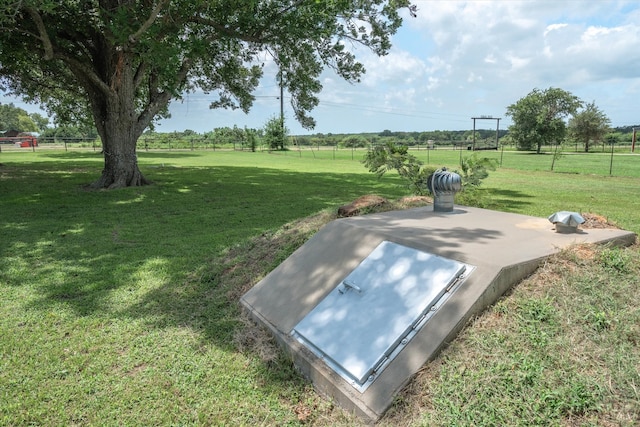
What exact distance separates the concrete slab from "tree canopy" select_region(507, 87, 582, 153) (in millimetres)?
52614

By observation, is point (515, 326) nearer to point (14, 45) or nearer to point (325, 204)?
point (325, 204)

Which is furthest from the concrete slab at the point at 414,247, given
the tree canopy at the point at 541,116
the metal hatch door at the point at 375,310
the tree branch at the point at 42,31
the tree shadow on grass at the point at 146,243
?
the tree canopy at the point at 541,116

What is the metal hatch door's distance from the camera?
2652 millimetres

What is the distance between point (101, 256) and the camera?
5.93 m

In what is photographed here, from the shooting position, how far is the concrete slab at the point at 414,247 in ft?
8.37

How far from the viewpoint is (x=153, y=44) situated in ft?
29.1

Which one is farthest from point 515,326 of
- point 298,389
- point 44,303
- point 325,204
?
point 325,204

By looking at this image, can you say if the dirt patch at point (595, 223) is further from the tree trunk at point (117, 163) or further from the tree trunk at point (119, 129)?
the tree trunk at point (117, 163)

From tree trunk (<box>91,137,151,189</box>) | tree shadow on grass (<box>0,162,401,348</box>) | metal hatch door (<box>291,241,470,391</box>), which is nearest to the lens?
metal hatch door (<box>291,241,470,391</box>)

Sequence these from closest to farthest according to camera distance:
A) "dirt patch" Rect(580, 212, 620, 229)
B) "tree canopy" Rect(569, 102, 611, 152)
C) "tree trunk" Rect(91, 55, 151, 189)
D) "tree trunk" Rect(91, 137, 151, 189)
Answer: "dirt patch" Rect(580, 212, 620, 229) < "tree trunk" Rect(91, 55, 151, 189) < "tree trunk" Rect(91, 137, 151, 189) < "tree canopy" Rect(569, 102, 611, 152)

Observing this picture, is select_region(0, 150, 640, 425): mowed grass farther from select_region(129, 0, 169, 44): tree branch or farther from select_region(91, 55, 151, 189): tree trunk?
select_region(91, 55, 151, 189): tree trunk

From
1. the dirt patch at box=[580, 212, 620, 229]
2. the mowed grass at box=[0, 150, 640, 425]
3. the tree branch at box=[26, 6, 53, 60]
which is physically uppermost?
the tree branch at box=[26, 6, 53, 60]

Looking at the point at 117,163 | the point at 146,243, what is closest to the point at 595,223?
the point at 146,243

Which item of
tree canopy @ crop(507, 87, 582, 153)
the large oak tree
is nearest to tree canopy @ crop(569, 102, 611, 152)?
tree canopy @ crop(507, 87, 582, 153)
